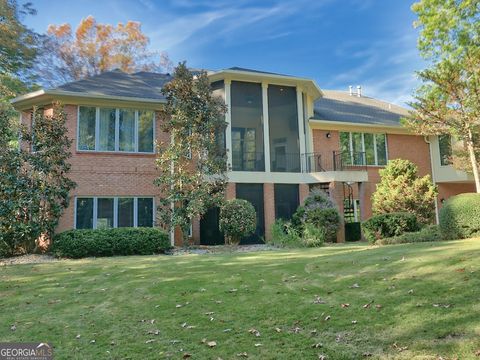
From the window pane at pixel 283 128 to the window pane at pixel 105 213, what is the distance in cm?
709

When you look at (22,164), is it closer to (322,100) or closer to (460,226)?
(460,226)

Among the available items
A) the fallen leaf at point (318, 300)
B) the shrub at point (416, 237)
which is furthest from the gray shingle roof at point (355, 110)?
the fallen leaf at point (318, 300)

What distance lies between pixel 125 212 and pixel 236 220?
463 centimetres

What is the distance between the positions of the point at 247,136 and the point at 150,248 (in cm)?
697

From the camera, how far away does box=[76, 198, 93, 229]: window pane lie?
15383 mm

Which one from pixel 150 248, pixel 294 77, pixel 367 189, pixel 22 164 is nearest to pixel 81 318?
pixel 150 248

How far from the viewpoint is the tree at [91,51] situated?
29.2 m

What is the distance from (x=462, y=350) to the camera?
12.5 ft

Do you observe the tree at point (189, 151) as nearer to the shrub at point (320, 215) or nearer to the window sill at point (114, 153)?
the window sill at point (114, 153)

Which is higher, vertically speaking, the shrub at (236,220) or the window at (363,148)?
the window at (363,148)

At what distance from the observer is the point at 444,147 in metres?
22.4

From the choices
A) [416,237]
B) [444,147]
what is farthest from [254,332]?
[444,147]

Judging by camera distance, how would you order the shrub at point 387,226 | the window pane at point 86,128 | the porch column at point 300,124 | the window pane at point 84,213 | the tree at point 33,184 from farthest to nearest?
1. the porch column at point 300,124
2. the window pane at point 86,128
3. the window pane at point 84,213
4. the shrub at point 387,226
5. the tree at point 33,184

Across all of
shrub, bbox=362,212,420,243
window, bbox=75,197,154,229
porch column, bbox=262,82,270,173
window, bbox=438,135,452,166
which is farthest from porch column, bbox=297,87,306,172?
window, bbox=438,135,452,166
